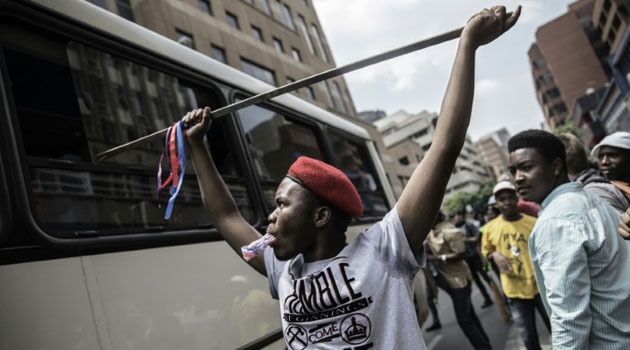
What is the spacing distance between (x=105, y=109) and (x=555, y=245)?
7.92 feet

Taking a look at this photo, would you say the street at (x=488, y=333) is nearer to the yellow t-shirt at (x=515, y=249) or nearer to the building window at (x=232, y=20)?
the yellow t-shirt at (x=515, y=249)

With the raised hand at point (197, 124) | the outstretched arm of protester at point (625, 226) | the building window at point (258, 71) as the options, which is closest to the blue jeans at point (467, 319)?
the outstretched arm of protester at point (625, 226)

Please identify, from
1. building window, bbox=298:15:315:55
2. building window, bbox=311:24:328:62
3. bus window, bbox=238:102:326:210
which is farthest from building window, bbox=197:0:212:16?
bus window, bbox=238:102:326:210

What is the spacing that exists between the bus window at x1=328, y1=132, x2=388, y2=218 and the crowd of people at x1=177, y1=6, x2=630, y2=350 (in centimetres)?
323

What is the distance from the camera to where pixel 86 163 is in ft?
7.32

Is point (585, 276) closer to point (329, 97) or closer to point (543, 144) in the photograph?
point (543, 144)

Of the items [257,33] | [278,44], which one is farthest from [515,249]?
[278,44]

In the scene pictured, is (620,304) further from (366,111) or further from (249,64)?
(366,111)

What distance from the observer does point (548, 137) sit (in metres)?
2.12

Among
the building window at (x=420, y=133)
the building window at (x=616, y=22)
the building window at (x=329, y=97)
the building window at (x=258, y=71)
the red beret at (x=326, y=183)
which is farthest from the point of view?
the building window at (x=420, y=133)

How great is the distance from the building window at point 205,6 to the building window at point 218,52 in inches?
68.5

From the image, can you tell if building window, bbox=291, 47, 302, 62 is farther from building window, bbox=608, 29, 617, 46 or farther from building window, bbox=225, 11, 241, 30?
building window, bbox=608, 29, 617, 46

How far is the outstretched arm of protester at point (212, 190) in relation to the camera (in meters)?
1.97

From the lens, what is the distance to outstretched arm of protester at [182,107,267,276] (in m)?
1.97
